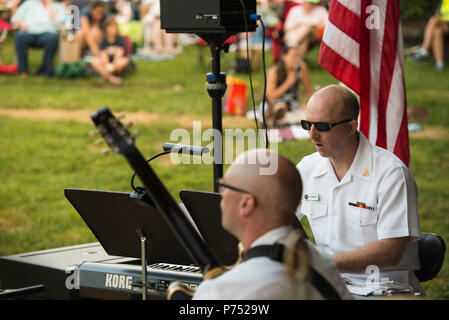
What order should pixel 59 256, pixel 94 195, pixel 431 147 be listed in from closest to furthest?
1. pixel 94 195
2. pixel 59 256
3. pixel 431 147

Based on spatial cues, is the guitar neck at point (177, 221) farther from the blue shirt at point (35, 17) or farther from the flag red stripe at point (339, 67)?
the blue shirt at point (35, 17)

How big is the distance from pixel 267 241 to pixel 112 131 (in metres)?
0.56

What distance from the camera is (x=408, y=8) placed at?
43.9 feet

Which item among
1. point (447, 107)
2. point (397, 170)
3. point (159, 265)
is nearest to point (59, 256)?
point (159, 265)

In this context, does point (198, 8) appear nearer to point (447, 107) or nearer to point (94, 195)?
point (94, 195)

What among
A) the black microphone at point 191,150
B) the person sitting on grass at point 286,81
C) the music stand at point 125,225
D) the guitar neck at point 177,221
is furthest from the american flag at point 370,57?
the person sitting on grass at point 286,81

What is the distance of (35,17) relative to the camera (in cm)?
1384

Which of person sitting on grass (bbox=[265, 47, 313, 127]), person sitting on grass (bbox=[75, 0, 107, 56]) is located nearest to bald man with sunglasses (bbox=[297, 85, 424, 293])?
person sitting on grass (bbox=[265, 47, 313, 127])

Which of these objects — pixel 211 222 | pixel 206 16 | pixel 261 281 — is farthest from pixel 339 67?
pixel 261 281

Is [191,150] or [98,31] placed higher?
[98,31]

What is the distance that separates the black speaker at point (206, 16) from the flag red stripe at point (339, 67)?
0.56 m

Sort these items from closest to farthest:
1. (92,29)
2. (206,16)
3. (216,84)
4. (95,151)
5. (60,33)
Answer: (206,16), (216,84), (95,151), (60,33), (92,29)

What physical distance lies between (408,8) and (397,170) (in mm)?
10863

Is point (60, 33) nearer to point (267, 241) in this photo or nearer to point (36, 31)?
point (36, 31)
